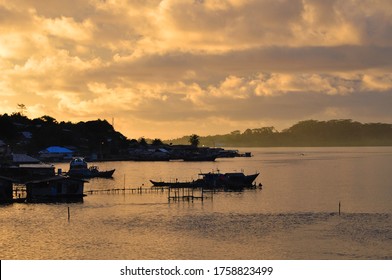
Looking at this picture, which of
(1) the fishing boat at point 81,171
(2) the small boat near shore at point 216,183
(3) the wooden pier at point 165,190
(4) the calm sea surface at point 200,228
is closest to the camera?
(4) the calm sea surface at point 200,228

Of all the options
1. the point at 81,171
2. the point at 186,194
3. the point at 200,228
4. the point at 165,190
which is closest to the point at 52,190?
the point at 186,194

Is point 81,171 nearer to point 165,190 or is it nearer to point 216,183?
point 165,190

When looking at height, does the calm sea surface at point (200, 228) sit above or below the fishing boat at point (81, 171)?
below

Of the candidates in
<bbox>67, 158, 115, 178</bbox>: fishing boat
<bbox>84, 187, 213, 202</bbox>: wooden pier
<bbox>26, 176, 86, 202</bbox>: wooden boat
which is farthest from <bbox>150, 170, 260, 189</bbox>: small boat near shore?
<bbox>67, 158, 115, 178</bbox>: fishing boat

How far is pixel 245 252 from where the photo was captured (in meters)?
55.9

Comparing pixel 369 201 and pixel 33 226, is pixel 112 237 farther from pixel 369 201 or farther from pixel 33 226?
pixel 369 201

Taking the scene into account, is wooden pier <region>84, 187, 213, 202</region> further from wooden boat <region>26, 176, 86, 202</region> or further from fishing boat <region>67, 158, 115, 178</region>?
fishing boat <region>67, 158, 115, 178</region>

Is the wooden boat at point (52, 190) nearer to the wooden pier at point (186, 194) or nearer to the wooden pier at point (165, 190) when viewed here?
the wooden pier at point (165, 190)

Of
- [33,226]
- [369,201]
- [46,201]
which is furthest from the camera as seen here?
[369,201]

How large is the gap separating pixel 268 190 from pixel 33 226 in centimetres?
6341

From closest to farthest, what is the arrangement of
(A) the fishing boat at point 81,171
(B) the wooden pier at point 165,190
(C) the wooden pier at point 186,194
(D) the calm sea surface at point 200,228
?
(D) the calm sea surface at point 200,228
(C) the wooden pier at point 186,194
(B) the wooden pier at point 165,190
(A) the fishing boat at point 81,171

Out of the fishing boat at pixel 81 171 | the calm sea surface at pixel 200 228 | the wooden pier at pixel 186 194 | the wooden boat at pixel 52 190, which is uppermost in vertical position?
the fishing boat at pixel 81 171

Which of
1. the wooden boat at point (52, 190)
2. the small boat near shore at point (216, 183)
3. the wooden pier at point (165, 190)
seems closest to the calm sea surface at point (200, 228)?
the wooden boat at point (52, 190)
